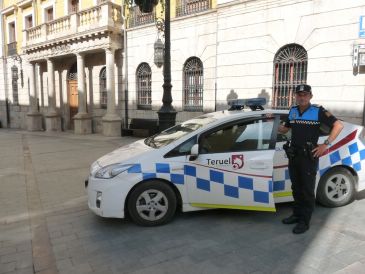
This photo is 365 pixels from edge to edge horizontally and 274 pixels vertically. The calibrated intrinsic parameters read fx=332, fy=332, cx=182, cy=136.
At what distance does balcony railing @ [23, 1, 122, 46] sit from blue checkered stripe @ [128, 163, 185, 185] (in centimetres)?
1156

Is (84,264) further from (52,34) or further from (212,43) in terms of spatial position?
(52,34)

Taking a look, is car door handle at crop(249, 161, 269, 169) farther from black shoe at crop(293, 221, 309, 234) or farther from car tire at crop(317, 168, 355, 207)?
car tire at crop(317, 168, 355, 207)

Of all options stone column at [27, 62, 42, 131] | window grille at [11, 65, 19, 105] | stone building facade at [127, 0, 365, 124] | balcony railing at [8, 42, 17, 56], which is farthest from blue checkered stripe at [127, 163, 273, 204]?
balcony railing at [8, 42, 17, 56]

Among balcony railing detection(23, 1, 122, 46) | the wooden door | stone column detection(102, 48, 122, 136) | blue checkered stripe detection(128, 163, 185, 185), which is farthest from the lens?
the wooden door

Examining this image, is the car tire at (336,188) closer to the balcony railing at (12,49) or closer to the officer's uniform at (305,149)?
the officer's uniform at (305,149)

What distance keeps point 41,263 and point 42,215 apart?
157cm

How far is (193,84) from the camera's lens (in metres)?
12.7

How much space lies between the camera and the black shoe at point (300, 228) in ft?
12.6

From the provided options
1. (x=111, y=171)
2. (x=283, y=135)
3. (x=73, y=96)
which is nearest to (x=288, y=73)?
(x=283, y=135)

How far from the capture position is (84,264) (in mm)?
3279

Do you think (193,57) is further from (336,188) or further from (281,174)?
(281,174)

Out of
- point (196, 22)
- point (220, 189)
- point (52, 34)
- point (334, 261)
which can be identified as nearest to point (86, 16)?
point (52, 34)

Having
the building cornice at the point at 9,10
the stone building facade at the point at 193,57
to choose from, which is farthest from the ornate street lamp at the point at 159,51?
the building cornice at the point at 9,10

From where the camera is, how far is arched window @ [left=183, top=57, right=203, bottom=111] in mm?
12472
